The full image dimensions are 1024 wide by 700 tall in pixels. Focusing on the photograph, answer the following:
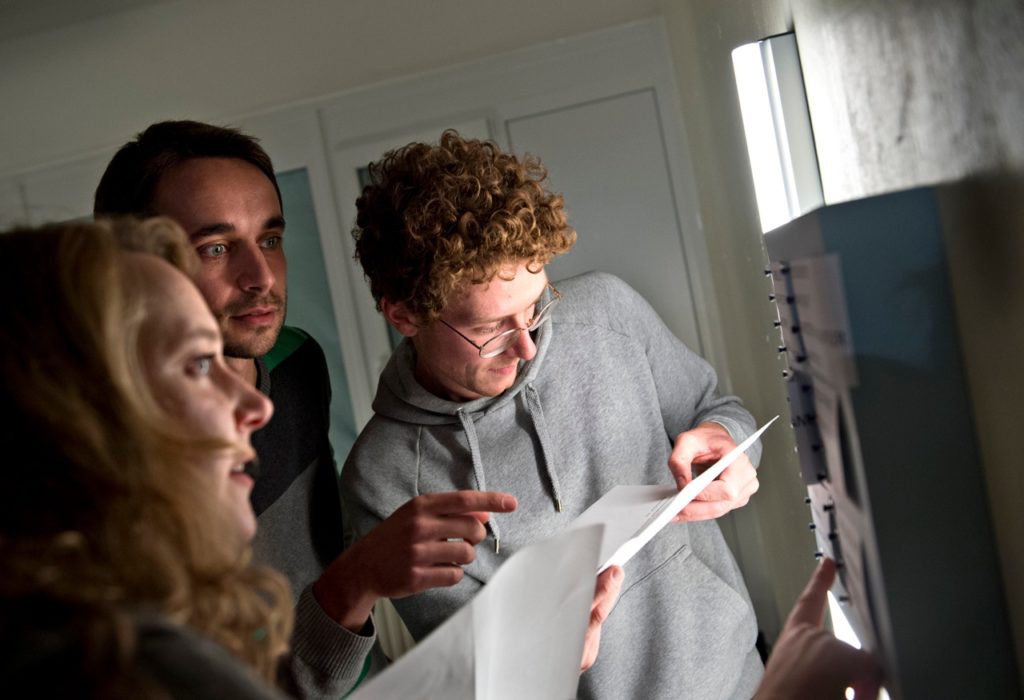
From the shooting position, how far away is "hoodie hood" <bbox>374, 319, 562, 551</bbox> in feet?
4.77

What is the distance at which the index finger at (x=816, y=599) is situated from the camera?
0.83 meters

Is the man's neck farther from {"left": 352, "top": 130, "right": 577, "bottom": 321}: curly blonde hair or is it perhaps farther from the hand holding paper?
the hand holding paper

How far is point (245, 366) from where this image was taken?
4.99ft

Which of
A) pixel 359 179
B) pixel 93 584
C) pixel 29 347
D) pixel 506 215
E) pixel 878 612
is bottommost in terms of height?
pixel 878 612

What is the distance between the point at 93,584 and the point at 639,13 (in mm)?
2835

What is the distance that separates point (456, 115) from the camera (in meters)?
Result: 3.12

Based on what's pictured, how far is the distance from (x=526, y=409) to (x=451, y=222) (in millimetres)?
327

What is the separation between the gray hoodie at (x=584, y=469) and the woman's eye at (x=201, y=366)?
81 centimetres

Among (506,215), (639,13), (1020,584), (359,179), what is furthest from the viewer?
(359,179)

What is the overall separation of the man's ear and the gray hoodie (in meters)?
0.08

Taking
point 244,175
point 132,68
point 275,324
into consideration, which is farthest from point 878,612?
point 132,68

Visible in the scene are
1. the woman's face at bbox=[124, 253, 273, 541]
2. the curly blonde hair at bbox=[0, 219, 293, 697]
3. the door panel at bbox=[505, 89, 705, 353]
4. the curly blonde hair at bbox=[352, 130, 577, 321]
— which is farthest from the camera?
the door panel at bbox=[505, 89, 705, 353]

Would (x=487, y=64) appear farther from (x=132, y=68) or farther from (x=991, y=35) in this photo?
(x=991, y=35)

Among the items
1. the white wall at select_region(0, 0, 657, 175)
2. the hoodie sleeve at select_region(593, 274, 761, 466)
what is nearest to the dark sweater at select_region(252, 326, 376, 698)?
the hoodie sleeve at select_region(593, 274, 761, 466)
